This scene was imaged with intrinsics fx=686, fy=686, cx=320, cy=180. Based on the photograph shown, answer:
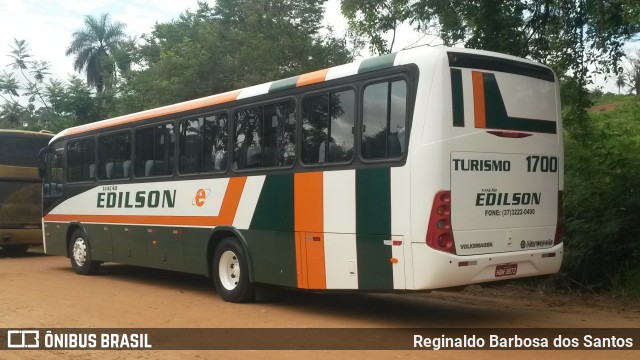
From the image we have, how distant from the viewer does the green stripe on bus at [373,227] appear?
25.7 ft

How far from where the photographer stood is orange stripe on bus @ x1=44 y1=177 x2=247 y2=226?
10.2 metres

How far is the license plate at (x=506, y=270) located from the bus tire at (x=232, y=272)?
3718 mm

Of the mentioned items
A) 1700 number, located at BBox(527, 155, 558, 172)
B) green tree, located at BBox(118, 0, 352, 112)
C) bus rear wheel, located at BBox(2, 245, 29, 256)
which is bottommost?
bus rear wheel, located at BBox(2, 245, 29, 256)

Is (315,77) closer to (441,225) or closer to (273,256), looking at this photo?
(273,256)

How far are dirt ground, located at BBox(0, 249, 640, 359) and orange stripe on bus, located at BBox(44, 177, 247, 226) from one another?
1.21 m

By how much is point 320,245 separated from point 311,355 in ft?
6.52

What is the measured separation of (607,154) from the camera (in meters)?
12.2

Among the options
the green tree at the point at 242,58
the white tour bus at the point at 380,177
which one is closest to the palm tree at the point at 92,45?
the green tree at the point at 242,58

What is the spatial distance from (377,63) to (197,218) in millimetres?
4366

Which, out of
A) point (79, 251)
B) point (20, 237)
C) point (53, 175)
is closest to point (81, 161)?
point (53, 175)

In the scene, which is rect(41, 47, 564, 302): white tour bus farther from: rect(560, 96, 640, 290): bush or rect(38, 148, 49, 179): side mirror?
rect(38, 148, 49, 179): side mirror

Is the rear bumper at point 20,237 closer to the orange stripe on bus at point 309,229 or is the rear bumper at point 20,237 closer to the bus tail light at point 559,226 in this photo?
the orange stripe on bus at point 309,229

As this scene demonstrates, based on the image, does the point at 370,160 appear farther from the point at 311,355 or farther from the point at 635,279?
the point at 635,279

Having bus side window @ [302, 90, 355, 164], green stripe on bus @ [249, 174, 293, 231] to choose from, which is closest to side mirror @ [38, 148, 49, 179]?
green stripe on bus @ [249, 174, 293, 231]
